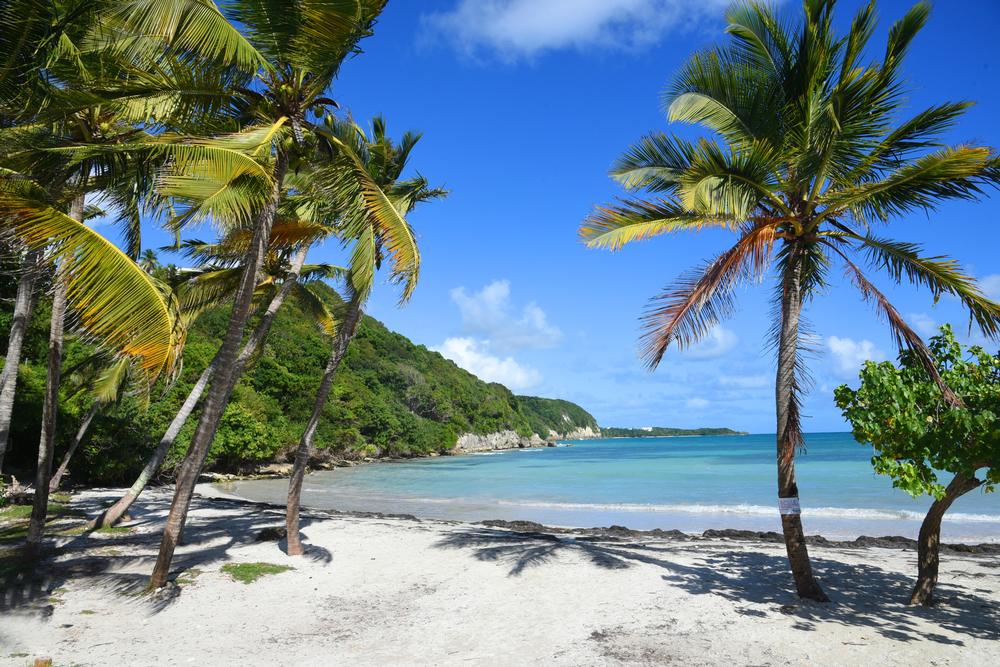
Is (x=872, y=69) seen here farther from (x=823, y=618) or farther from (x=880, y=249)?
(x=823, y=618)

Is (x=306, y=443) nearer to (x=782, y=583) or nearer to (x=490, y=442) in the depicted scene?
(x=782, y=583)

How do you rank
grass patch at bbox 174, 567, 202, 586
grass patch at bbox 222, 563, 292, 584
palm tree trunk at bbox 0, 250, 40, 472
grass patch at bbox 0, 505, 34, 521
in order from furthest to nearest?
grass patch at bbox 0, 505, 34, 521
grass patch at bbox 222, 563, 292, 584
palm tree trunk at bbox 0, 250, 40, 472
grass patch at bbox 174, 567, 202, 586

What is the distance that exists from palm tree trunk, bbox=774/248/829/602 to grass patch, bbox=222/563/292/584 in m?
6.54

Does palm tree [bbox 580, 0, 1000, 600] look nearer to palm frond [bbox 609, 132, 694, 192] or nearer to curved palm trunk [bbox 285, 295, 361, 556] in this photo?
palm frond [bbox 609, 132, 694, 192]

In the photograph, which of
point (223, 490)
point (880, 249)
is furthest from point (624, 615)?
→ point (223, 490)

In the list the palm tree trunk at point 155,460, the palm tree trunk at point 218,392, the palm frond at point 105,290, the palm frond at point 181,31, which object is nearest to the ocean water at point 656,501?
the palm tree trunk at point 155,460

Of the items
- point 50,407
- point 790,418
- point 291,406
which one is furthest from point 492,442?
point 790,418

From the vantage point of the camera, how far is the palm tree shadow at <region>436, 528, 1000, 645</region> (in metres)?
6.31

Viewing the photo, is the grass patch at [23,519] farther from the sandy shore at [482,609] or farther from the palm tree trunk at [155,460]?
the sandy shore at [482,609]

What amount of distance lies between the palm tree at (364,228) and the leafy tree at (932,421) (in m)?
5.10

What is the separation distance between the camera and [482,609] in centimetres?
715

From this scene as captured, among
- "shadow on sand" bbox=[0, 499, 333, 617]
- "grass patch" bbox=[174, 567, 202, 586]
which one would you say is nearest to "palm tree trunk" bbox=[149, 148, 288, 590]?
"grass patch" bbox=[174, 567, 202, 586]

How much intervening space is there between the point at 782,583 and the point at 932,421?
10.3ft

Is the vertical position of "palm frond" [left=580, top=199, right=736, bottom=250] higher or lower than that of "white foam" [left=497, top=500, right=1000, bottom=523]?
higher
